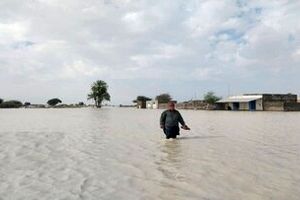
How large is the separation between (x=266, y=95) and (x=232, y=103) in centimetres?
954

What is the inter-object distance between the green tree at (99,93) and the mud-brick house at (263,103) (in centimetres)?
6093

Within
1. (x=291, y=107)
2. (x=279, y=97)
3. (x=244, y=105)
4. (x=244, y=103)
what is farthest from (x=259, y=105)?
(x=291, y=107)

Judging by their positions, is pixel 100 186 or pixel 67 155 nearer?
pixel 100 186

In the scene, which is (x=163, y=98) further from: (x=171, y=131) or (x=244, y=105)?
(x=171, y=131)

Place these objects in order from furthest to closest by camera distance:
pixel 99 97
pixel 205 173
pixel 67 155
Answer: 1. pixel 99 97
2. pixel 67 155
3. pixel 205 173

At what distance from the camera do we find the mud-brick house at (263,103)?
7194 centimetres

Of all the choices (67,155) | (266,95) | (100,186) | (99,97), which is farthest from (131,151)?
(99,97)

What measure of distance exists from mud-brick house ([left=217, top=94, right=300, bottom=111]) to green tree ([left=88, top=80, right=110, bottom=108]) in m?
60.9

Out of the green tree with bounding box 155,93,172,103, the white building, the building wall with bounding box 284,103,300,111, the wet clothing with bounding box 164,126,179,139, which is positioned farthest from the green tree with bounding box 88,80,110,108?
the wet clothing with bounding box 164,126,179,139

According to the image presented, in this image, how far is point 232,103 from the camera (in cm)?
8850

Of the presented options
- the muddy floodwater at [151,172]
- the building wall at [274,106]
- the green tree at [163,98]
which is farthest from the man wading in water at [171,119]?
the green tree at [163,98]

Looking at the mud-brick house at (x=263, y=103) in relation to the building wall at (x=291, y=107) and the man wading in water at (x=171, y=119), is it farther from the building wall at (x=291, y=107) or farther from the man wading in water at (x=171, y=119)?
the man wading in water at (x=171, y=119)

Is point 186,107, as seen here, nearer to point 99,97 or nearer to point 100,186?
point 99,97

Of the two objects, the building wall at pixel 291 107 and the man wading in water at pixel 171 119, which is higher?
the building wall at pixel 291 107
